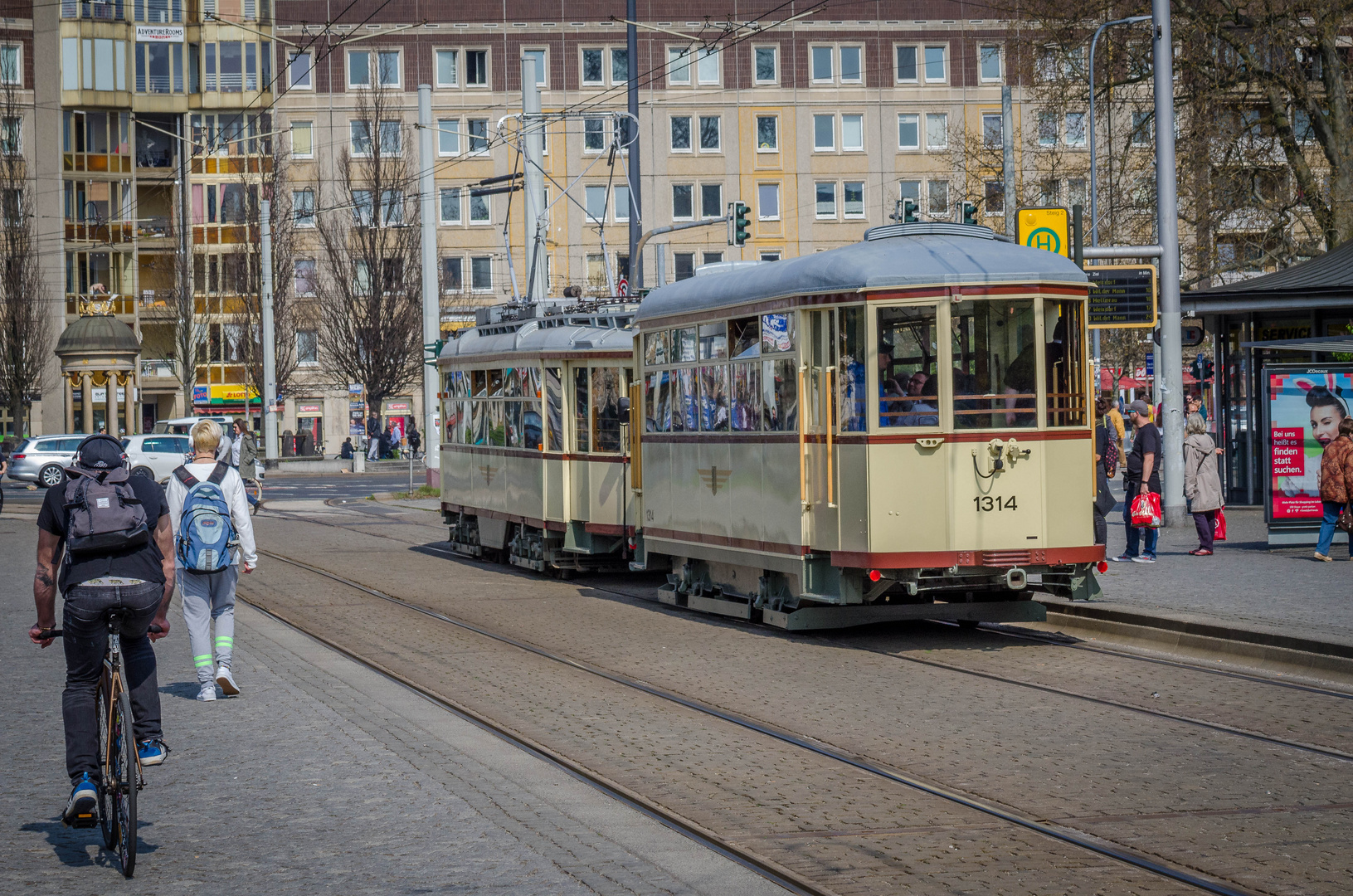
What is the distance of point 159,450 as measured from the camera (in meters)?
48.1

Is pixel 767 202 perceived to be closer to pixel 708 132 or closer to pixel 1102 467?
pixel 708 132

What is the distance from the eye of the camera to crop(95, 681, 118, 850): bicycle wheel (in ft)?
21.9

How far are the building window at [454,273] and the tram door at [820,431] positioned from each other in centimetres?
5724

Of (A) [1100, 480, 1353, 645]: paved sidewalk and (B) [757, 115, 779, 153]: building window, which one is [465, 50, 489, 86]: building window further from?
(A) [1100, 480, 1353, 645]: paved sidewalk

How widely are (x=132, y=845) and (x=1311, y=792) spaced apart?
16.4ft

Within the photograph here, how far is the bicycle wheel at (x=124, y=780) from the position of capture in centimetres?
638

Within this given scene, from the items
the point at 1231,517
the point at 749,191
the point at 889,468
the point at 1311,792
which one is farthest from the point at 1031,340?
the point at 749,191

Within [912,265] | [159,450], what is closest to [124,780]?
[912,265]

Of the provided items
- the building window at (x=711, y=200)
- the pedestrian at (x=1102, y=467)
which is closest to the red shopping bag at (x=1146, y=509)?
the pedestrian at (x=1102, y=467)

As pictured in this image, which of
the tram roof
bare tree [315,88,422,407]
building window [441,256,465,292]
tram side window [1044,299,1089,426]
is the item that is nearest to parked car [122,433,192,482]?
bare tree [315,88,422,407]

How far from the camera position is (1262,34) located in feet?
96.2

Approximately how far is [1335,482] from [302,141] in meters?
58.9

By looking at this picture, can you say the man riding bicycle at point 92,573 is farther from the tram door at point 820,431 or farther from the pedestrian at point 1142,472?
the pedestrian at point 1142,472

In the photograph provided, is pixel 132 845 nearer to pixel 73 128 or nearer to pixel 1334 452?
pixel 1334 452
